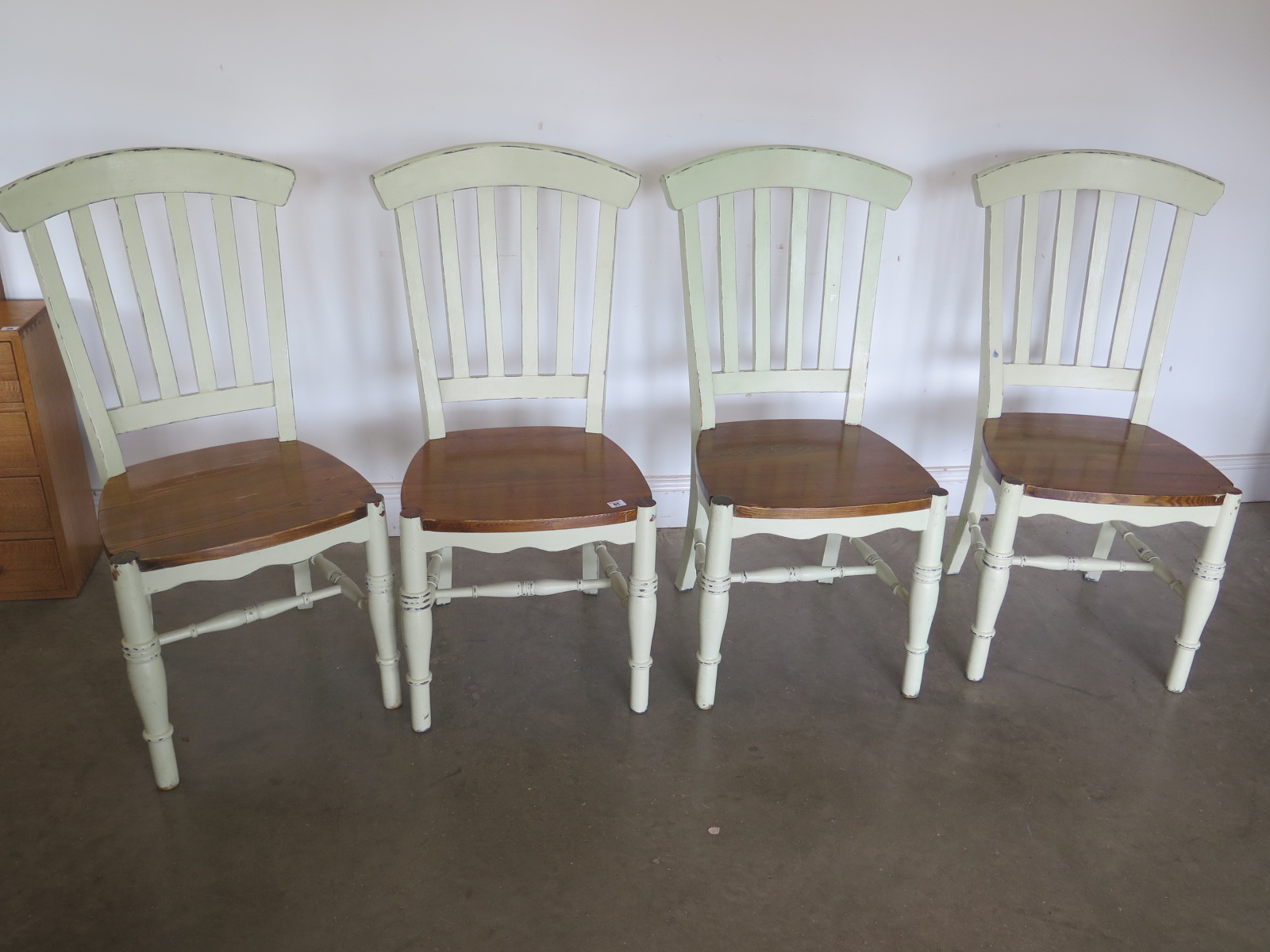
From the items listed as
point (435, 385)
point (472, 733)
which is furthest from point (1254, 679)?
point (435, 385)

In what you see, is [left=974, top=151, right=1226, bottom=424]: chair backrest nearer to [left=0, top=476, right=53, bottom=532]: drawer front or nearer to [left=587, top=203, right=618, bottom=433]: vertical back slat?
[left=587, top=203, right=618, bottom=433]: vertical back slat

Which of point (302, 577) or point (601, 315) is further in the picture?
point (302, 577)

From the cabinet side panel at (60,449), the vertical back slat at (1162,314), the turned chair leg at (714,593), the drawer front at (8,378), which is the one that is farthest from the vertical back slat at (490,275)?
the vertical back slat at (1162,314)

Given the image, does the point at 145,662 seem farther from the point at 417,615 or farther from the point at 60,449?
the point at 60,449

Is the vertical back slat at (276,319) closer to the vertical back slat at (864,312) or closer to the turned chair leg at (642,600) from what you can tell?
the turned chair leg at (642,600)

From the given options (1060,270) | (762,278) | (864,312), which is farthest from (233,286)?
(1060,270)

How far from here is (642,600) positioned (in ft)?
6.49

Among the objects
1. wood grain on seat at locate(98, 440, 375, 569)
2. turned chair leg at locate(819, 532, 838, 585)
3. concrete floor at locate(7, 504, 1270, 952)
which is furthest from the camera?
turned chair leg at locate(819, 532, 838, 585)

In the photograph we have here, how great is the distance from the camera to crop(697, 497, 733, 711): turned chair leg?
193 cm

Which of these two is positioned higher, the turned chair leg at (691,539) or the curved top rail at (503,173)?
the curved top rail at (503,173)

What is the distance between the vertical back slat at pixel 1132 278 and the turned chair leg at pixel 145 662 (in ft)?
7.22

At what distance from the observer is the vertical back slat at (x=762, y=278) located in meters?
2.18

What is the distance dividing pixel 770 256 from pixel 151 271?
1.33 m

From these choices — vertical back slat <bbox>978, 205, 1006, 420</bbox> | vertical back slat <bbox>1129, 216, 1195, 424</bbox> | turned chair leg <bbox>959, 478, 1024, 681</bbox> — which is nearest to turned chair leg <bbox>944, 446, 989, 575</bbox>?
vertical back slat <bbox>978, 205, 1006, 420</bbox>
